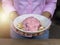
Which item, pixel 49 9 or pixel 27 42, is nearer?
pixel 27 42

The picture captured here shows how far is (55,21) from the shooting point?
165cm

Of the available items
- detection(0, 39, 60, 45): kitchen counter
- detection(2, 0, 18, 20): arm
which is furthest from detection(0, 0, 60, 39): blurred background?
detection(0, 39, 60, 45): kitchen counter

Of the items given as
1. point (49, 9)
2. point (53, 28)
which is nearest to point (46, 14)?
point (49, 9)

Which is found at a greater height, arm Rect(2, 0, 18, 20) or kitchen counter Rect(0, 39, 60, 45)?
arm Rect(2, 0, 18, 20)

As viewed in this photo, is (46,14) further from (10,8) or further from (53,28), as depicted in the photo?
(53,28)

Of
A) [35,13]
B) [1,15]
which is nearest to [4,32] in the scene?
[1,15]

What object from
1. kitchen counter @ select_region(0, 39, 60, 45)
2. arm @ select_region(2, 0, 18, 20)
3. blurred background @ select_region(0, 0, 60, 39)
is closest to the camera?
kitchen counter @ select_region(0, 39, 60, 45)

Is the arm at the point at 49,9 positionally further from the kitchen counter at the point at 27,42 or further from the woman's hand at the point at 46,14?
the kitchen counter at the point at 27,42

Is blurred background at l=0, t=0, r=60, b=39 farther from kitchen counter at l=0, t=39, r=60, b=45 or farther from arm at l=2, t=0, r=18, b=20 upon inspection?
kitchen counter at l=0, t=39, r=60, b=45

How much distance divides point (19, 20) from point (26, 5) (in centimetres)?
13

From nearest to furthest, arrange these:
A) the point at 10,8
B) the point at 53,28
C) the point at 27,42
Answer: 1. the point at 27,42
2. the point at 10,8
3. the point at 53,28

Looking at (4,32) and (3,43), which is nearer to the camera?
(3,43)

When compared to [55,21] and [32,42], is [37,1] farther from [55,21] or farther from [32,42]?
[55,21]

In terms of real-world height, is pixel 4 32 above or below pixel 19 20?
below
